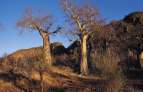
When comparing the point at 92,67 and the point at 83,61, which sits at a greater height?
the point at 83,61

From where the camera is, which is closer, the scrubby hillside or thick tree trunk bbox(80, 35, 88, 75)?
the scrubby hillside

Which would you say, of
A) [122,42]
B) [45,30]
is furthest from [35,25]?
[122,42]

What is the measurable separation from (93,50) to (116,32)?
9.49ft

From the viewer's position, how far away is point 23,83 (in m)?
19.3

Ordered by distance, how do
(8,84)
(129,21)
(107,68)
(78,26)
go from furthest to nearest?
(129,21), (78,26), (107,68), (8,84)

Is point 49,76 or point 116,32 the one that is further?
point 116,32

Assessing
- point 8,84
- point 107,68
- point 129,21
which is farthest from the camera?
point 129,21

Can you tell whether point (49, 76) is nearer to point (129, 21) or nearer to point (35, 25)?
point (35, 25)

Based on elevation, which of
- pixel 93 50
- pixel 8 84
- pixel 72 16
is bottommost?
pixel 8 84

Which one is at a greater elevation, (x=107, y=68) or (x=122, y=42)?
(x=122, y=42)

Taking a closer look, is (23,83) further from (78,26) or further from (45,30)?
(45,30)

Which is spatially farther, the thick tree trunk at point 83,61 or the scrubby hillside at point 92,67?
the thick tree trunk at point 83,61

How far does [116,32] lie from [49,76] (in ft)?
48.7

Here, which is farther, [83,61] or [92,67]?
[83,61]
